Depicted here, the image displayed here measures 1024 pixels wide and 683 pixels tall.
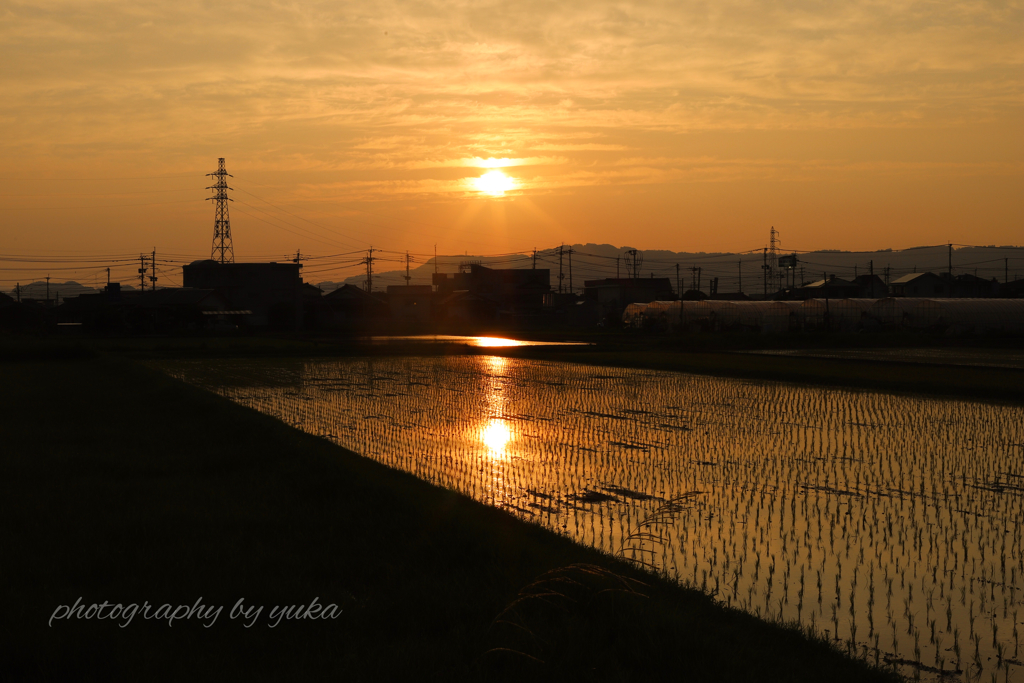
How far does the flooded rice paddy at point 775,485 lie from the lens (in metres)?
5.29

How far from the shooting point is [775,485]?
899cm

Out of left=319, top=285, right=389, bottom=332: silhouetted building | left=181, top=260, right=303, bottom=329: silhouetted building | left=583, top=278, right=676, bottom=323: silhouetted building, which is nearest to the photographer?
left=181, top=260, right=303, bottom=329: silhouetted building

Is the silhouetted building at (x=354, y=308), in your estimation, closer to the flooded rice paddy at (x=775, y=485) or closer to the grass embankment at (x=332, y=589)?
the flooded rice paddy at (x=775, y=485)

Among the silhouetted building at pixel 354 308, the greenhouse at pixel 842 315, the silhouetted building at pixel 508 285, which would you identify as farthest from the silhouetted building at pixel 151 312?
the greenhouse at pixel 842 315

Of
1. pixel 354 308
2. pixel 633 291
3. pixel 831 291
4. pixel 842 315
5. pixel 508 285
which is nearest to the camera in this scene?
pixel 842 315

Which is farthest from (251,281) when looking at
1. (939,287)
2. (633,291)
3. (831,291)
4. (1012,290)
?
(1012,290)

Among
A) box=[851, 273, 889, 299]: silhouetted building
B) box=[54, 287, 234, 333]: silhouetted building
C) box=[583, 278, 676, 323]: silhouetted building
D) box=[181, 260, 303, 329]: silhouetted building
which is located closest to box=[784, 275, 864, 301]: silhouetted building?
box=[851, 273, 889, 299]: silhouetted building

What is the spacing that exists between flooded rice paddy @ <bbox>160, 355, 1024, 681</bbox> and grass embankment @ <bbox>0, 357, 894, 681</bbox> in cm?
82

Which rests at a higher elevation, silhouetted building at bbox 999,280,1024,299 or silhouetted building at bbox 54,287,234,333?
silhouetted building at bbox 999,280,1024,299

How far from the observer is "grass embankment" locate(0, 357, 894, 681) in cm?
404

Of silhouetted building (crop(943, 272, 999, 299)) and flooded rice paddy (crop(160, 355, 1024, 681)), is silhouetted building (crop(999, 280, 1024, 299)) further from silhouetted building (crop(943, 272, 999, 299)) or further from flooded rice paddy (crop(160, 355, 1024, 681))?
flooded rice paddy (crop(160, 355, 1024, 681))

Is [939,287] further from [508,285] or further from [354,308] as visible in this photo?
[354,308]

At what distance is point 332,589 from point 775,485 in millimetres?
5631

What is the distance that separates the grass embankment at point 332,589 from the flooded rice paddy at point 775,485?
82 centimetres
